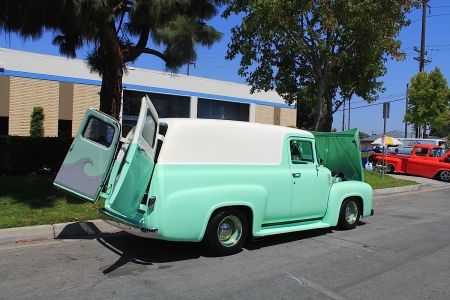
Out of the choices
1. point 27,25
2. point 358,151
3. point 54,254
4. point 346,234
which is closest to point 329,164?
point 358,151

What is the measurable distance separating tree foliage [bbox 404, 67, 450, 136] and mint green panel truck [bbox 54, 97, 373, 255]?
24.6 meters

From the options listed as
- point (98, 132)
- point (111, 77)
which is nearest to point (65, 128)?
point (111, 77)

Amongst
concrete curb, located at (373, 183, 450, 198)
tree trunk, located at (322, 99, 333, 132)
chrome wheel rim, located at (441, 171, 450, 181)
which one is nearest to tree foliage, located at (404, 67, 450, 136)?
chrome wheel rim, located at (441, 171, 450, 181)

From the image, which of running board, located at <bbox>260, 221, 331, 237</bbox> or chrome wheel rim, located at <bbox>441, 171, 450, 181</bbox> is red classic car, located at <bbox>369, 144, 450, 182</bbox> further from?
running board, located at <bbox>260, 221, 331, 237</bbox>

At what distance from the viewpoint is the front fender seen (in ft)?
24.1

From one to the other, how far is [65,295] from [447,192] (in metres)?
15.1

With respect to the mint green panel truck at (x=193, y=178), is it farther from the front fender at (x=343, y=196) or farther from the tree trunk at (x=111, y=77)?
the tree trunk at (x=111, y=77)

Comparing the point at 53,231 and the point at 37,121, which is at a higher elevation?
the point at 37,121

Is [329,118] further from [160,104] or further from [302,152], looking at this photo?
[160,104]

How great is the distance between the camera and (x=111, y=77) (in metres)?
9.90

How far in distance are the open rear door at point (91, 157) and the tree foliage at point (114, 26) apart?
10.2 ft

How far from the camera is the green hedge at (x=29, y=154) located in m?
10.2

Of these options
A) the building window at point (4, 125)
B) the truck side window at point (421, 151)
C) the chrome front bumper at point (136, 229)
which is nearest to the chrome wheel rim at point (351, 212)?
the chrome front bumper at point (136, 229)

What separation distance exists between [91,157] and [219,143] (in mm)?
1826
